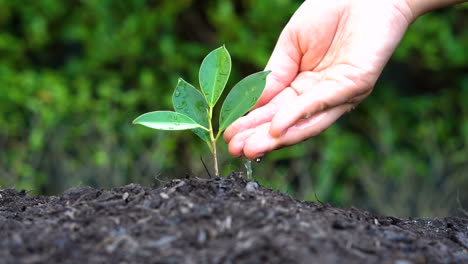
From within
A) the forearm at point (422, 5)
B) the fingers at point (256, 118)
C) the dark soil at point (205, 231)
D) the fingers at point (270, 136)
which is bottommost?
the dark soil at point (205, 231)

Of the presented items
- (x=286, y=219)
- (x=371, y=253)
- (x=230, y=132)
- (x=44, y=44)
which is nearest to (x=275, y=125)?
(x=230, y=132)

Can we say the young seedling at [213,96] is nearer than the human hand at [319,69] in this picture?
Yes

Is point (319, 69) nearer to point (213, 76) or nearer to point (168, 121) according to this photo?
point (213, 76)

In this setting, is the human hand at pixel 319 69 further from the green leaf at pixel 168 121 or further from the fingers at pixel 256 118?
the green leaf at pixel 168 121

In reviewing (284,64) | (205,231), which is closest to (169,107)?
(284,64)

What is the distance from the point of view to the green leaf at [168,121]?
1.54m

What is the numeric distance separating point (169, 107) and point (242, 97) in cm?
212

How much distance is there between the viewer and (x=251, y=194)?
4.53ft

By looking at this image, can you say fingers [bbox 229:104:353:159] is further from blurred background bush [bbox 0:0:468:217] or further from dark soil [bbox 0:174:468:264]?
blurred background bush [bbox 0:0:468:217]

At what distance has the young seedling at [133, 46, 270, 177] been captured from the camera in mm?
1612

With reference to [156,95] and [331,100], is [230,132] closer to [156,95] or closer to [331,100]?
[331,100]

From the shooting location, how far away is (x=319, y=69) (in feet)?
6.82

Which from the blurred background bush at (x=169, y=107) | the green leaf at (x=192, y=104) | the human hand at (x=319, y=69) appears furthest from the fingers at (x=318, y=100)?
the blurred background bush at (x=169, y=107)

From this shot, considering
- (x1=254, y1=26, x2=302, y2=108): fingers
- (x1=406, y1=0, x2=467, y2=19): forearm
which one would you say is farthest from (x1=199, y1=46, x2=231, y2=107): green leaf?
(x1=406, y1=0, x2=467, y2=19): forearm
